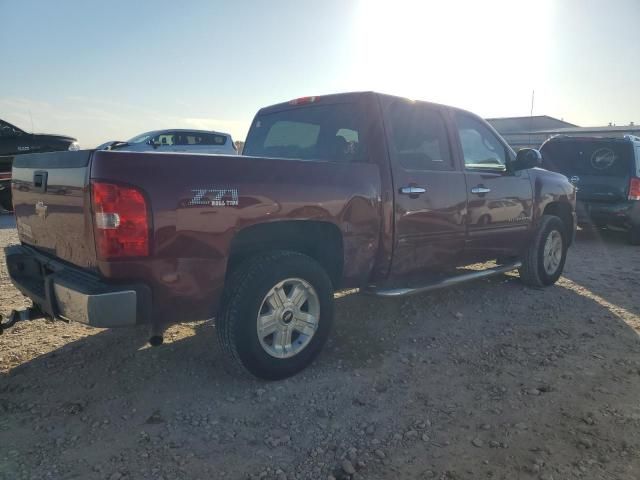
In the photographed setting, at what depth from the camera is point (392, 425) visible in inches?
101

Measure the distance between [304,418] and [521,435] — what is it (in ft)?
3.79

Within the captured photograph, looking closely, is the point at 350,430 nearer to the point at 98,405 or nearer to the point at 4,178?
the point at 98,405

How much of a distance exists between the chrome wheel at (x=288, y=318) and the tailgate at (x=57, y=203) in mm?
1052

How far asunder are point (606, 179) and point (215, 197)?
24.8ft

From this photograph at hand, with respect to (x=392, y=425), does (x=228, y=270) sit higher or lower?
higher

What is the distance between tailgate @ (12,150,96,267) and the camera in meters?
2.42

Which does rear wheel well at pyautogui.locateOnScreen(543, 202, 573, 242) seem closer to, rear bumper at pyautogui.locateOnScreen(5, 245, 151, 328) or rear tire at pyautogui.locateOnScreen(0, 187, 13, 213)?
rear bumper at pyautogui.locateOnScreen(5, 245, 151, 328)

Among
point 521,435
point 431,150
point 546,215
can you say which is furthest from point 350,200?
point 546,215

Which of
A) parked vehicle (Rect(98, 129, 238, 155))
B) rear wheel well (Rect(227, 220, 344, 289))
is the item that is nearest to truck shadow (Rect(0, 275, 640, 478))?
rear wheel well (Rect(227, 220, 344, 289))

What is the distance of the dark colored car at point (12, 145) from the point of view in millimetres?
10461

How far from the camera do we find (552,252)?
538 cm

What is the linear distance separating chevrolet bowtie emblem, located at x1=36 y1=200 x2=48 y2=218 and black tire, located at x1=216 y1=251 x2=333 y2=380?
3.88 ft


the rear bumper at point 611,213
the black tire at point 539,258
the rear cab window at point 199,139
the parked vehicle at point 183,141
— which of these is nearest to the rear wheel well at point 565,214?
the black tire at point 539,258

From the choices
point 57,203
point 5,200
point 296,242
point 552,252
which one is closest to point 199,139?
point 5,200
